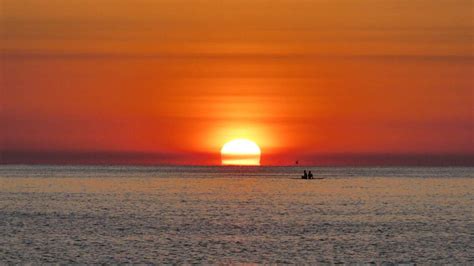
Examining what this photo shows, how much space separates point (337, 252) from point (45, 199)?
73.4 metres

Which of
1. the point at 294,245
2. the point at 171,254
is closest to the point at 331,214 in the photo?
the point at 294,245

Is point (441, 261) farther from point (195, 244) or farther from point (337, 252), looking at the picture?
point (195, 244)

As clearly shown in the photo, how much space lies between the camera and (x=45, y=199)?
127 m

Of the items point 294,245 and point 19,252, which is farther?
point 294,245

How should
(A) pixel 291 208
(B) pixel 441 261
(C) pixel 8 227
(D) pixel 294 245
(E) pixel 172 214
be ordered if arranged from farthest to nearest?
(A) pixel 291 208, (E) pixel 172 214, (C) pixel 8 227, (D) pixel 294 245, (B) pixel 441 261

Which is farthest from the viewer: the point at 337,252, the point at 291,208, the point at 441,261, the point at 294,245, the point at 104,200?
the point at 104,200

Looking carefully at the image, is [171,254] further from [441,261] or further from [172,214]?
[172,214]

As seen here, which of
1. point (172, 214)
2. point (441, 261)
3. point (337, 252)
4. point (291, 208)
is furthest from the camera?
point (291, 208)

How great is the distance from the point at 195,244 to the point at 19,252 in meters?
12.5

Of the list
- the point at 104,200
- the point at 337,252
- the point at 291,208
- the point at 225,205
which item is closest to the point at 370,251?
the point at 337,252

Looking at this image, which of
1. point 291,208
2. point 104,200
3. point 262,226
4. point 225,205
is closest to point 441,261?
point 262,226

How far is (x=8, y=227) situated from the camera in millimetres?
78062

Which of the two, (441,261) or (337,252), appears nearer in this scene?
(441,261)

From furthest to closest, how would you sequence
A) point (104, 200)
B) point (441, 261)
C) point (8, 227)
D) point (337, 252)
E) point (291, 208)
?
point (104, 200) → point (291, 208) → point (8, 227) → point (337, 252) → point (441, 261)
